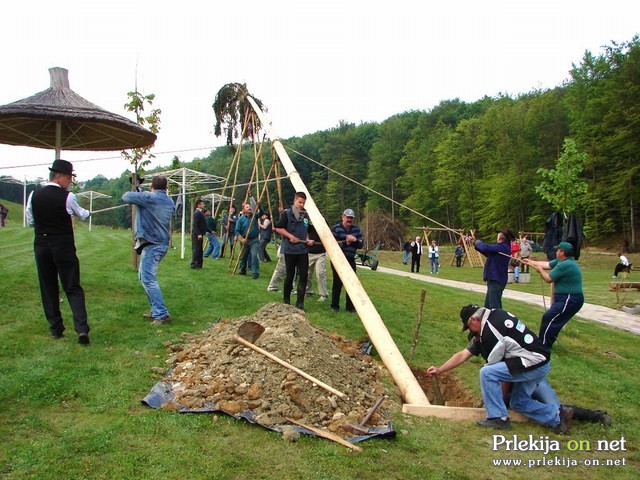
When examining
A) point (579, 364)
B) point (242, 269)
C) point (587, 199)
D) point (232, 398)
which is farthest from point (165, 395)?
point (587, 199)

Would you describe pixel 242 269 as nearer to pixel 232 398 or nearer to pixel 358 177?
pixel 232 398

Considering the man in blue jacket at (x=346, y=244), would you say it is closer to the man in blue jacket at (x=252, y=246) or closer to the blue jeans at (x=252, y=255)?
the man in blue jacket at (x=252, y=246)

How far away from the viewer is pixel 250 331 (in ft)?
17.3

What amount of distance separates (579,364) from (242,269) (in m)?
7.57

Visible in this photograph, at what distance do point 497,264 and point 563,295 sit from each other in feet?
4.08

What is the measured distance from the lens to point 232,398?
14.0 feet

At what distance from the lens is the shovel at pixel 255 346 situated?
4508 millimetres

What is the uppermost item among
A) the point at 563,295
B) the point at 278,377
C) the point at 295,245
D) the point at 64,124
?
the point at 64,124

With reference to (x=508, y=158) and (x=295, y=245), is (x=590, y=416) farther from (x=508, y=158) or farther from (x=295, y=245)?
(x=508, y=158)

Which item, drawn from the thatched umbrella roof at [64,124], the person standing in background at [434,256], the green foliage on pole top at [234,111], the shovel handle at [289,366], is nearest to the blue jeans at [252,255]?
the green foliage on pole top at [234,111]

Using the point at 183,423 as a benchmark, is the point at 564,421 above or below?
below

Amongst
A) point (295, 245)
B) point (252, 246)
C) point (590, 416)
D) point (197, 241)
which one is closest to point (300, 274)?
point (295, 245)

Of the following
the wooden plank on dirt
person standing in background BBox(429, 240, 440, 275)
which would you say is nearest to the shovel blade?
the wooden plank on dirt

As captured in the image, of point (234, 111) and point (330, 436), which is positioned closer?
point (330, 436)
